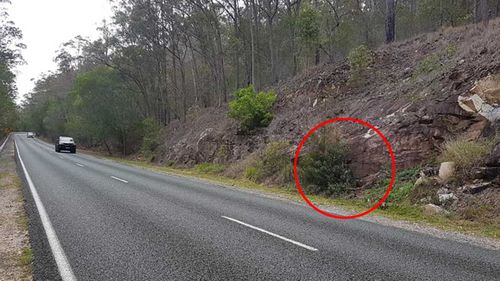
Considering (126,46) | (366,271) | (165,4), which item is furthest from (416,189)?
(126,46)

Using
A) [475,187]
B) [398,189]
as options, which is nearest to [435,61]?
[398,189]

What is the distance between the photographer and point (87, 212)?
365 inches

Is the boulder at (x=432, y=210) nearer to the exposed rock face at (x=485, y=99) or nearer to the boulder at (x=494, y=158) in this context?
the boulder at (x=494, y=158)

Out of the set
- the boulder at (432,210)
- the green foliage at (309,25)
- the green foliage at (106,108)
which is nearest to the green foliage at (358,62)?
the green foliage at (309,25)

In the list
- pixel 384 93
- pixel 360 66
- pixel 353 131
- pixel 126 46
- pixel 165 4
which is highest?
pixel 165 4

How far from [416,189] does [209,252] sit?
710 cm

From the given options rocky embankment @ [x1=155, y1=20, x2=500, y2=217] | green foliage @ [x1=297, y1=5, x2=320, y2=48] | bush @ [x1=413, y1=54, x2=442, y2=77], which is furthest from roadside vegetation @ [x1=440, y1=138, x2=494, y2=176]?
green foliage @ [x1=297, y1=5, x2=320, y2=48]

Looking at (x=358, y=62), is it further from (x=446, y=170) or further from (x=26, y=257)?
(x=26, y=257)

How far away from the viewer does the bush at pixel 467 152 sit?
9998 mm

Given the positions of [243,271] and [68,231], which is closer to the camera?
[243,271]

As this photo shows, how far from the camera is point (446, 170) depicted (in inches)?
410

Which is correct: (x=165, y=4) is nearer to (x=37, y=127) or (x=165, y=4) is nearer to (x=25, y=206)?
(x=25, y=206)

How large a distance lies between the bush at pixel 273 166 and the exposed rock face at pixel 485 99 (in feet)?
23.4

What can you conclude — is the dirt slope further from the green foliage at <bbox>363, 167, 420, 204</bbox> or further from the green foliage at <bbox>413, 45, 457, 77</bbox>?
the green foliage at <bbox>363, 167, 420, 204</bbox>
